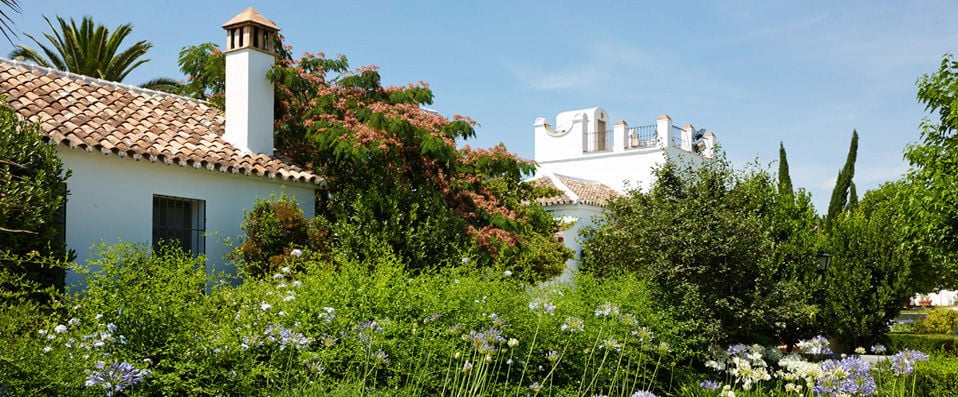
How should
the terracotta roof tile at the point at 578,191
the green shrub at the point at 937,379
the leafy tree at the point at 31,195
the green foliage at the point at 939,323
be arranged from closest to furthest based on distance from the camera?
the leafy tree at the point at 31,195, the green shrub at the point at 937,379, the green foliage at the point at 939,323, the terracotta roof tile at the point at 578,191

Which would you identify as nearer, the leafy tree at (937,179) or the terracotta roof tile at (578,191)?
the leafy tree at (937,179)

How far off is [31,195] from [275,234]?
3478 millimetres

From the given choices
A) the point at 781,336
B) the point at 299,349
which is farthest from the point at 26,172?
the point at 781,336

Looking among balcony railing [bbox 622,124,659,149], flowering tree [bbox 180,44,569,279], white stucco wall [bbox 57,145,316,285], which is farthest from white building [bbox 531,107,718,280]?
white stucco wall [bbox 57,145,316,285]

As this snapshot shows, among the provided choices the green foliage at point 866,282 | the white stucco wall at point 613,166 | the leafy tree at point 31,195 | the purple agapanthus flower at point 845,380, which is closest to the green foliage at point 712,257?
the green foliage at point 866,282

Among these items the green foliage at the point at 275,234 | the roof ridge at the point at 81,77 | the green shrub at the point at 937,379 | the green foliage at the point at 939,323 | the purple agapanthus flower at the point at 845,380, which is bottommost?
the green foliage at the point at 939,323

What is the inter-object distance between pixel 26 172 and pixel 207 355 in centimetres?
519

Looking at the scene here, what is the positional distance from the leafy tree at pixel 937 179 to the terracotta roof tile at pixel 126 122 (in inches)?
386

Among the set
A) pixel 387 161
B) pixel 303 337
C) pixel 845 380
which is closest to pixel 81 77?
pixel 387 161

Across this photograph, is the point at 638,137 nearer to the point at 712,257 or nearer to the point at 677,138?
the point at 677,138

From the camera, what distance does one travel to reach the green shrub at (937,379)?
35.5ft

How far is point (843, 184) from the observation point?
3106 cm

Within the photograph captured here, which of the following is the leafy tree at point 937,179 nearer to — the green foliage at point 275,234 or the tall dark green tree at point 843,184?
the green foliage at point 275,234

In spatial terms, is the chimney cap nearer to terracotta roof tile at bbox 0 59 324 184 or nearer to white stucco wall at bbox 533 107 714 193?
terracotta roof tile at bbox 0 59 324 184
